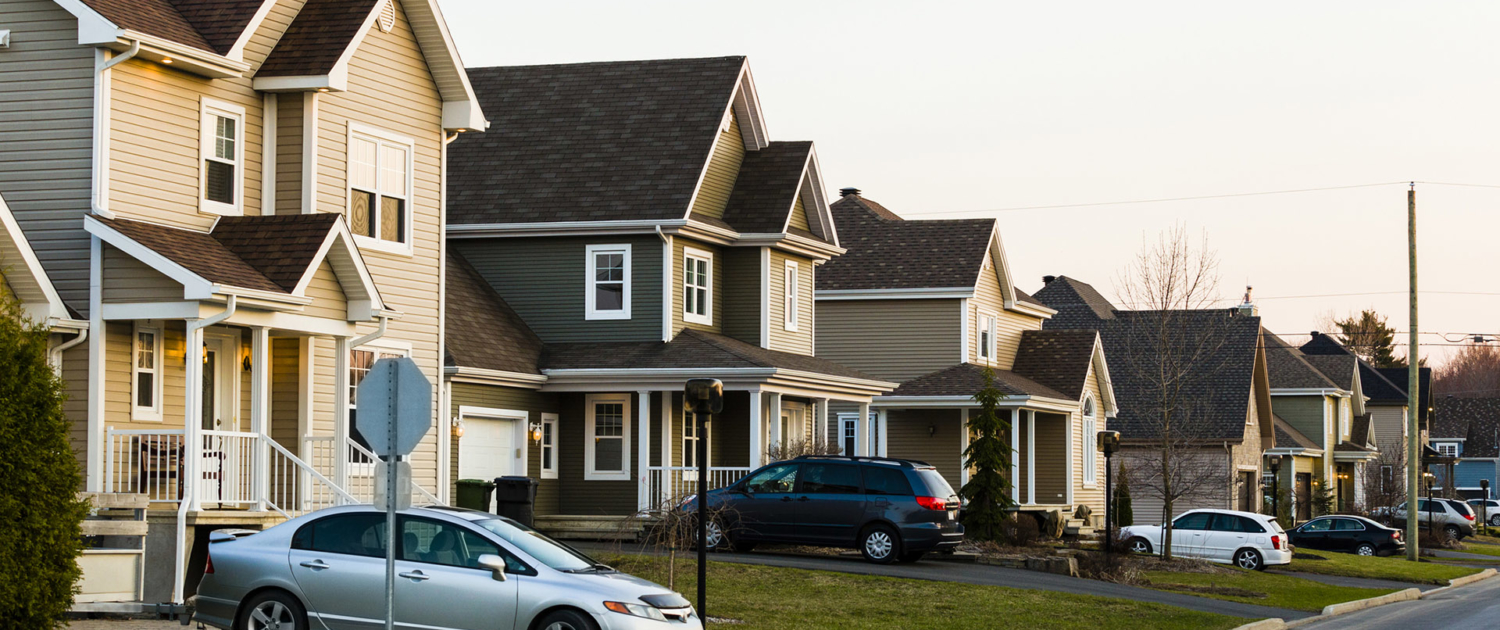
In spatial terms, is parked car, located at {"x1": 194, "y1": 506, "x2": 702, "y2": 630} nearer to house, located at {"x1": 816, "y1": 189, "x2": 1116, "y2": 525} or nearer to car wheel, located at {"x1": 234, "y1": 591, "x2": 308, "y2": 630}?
car wheel, located at {"x1": 234, "y1": 591, "x2": 308, "y2": 630}

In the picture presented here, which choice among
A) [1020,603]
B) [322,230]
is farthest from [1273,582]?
[322,230]

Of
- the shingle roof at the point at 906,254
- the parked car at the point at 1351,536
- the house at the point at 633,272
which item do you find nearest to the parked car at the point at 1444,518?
the parked car at the point at 1351,536

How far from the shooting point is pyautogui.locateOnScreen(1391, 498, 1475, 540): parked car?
2114 inches

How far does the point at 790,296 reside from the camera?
35.8 m

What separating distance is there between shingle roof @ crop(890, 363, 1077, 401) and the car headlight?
2724cm

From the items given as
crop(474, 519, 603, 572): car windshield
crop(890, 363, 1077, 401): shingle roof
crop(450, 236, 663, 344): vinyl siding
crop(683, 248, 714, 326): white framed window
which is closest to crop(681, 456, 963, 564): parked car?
crop(450, 236, 663, 344): vinyl siding

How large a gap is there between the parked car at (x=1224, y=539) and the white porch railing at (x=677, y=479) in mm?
8534

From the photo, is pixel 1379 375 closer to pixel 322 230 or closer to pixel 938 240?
pixel 938 240

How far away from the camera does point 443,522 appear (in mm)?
14602

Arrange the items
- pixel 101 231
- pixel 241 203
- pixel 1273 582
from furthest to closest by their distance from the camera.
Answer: pixel 1273 582 → pixel 241 203 → pixel 101 231

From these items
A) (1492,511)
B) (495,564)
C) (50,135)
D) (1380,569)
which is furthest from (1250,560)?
(1492,511)

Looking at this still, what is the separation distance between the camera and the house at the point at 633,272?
102 ft

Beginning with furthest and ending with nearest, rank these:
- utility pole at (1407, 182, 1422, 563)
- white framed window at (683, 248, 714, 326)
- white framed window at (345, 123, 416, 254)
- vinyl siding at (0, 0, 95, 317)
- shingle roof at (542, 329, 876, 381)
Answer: utility pole at (1407, 182, 1422, 563) → white framed window at (683, 248, 714, 326) → shingle roof at (542, 329, 876, 381) → white framed window at (345, 123, 416, 254) → vinyl siding at (0, 0, 95, 317)

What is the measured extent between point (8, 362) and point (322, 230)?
18.8 feet
